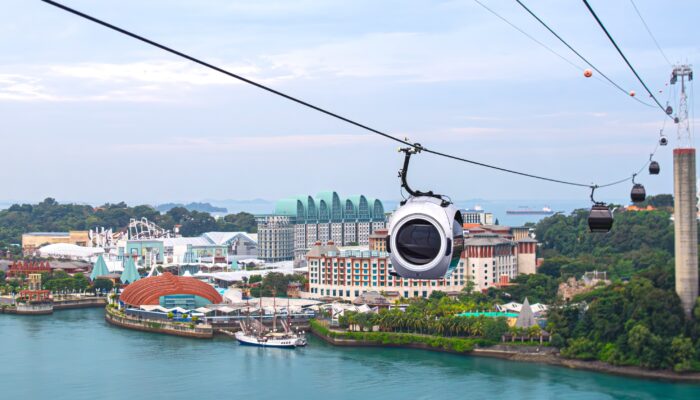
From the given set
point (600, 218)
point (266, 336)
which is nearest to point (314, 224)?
point (266, 336)

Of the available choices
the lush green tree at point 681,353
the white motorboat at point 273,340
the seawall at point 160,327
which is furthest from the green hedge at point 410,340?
the lush green tree at point 681,353

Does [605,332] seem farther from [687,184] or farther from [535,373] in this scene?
[687,184]

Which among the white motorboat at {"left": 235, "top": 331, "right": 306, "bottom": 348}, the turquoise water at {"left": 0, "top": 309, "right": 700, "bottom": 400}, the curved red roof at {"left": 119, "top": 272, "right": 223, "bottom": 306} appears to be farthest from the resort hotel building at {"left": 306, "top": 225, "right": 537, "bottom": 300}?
the turquoise water at {"left": 0, "top": 309, "right": 700, "bottom": 400}

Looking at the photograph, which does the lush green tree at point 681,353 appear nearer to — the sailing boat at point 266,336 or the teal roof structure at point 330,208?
the sailing boat at point 266,336

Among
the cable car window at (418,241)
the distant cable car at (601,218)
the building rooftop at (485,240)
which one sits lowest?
the cable car window at (418,241)

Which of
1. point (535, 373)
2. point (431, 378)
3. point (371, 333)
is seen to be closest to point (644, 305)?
point (535, 373)
